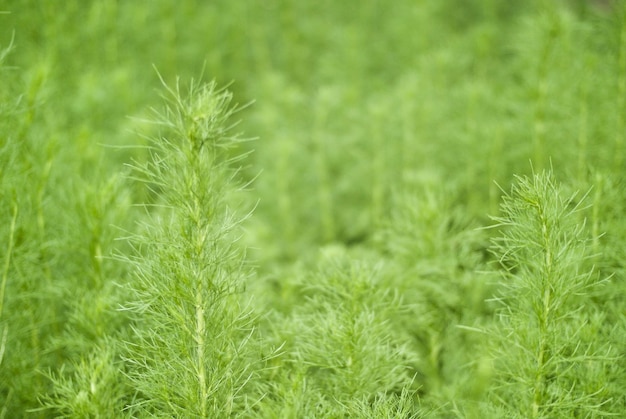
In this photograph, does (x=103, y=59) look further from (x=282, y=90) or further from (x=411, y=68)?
(x=411, y=68)

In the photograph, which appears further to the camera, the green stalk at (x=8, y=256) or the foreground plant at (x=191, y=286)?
the green stalk at (x=8, y=256)

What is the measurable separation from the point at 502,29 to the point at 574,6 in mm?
398

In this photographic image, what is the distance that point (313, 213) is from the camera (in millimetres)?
2645

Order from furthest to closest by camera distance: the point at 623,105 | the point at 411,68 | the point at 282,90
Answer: the point at 411,68 → the point at 282,90 → the point at 623,105

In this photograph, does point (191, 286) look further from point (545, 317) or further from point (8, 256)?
point (545, 317)

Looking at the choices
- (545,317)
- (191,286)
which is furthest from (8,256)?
(545,317)

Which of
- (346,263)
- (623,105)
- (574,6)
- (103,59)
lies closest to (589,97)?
(623,105)

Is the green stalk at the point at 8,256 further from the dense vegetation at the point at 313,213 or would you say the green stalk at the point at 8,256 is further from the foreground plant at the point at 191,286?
the foreground plant at the point at 191,286

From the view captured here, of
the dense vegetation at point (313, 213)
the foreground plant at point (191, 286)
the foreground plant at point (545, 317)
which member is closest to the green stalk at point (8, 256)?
the dense vegetation at point (313, 213)

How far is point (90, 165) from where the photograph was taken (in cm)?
185

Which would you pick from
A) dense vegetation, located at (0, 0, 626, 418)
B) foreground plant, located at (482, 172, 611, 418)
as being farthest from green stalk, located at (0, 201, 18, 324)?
foreground plant, located at (482, 172, 611, 418)

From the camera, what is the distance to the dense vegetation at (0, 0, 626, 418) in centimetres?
100

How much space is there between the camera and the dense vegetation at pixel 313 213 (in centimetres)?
100

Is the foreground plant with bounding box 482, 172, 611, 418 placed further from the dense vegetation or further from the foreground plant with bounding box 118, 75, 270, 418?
the foreground plant with bounding box 118, 75, 270, 418
